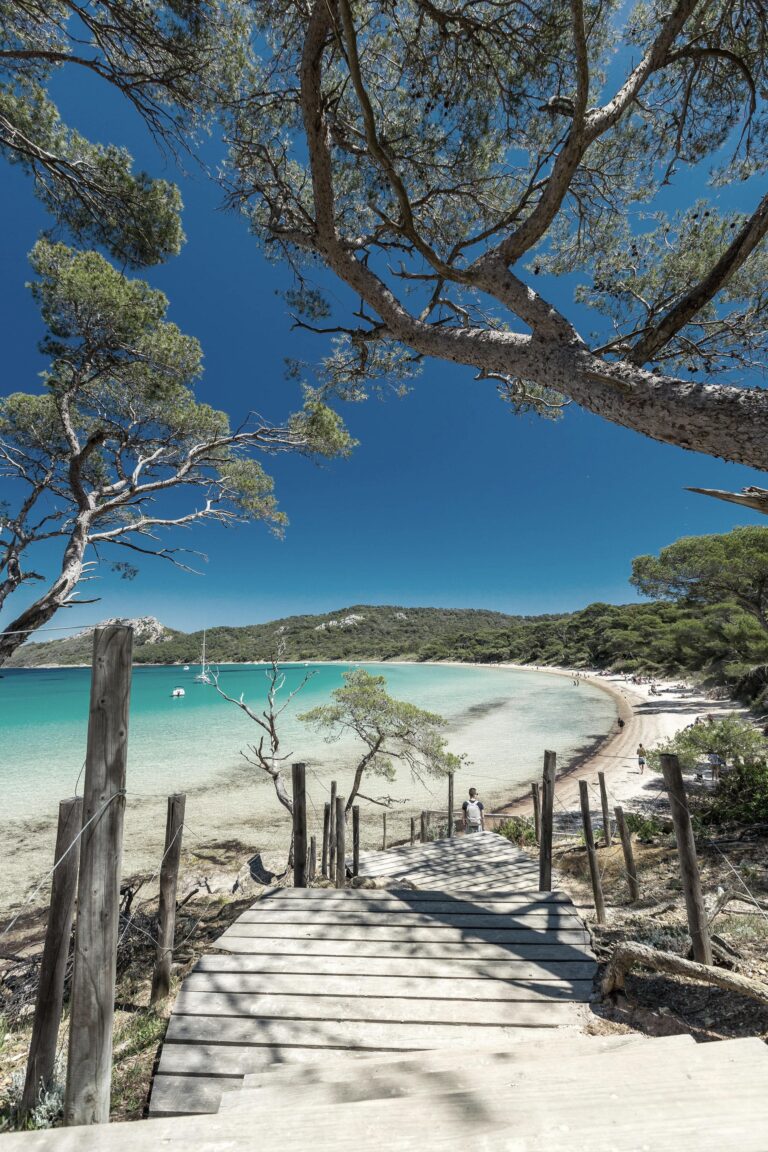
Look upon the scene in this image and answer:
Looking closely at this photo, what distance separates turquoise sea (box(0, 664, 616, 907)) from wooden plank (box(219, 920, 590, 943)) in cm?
135

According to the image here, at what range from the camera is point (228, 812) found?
50.9 ft

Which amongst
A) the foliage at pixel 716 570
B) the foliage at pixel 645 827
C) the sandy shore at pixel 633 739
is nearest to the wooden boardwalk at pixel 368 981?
the foliage at pixel 645 827

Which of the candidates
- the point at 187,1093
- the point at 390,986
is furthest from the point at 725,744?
the point at 187,1093

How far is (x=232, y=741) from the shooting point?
29000 mm

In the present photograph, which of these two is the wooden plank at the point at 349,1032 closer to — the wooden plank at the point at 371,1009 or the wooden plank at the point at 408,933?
the wooden plank at the point at 371,1009

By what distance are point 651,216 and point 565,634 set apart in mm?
76332

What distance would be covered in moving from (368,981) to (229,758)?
951 inches

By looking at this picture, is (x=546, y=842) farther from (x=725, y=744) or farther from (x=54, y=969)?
(x=725, y=744)

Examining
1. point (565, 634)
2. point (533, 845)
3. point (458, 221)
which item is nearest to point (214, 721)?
point (533, 845)

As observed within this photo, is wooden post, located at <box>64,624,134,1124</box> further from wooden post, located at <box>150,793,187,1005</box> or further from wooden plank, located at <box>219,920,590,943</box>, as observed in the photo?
wooden post, located at <box>150,793,187,1005</box>

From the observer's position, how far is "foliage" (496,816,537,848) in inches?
395

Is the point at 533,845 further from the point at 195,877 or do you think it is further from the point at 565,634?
the point at 565,634

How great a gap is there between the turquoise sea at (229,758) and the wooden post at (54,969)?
42 centimetres

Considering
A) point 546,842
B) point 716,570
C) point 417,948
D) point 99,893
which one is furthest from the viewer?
point 716,570
